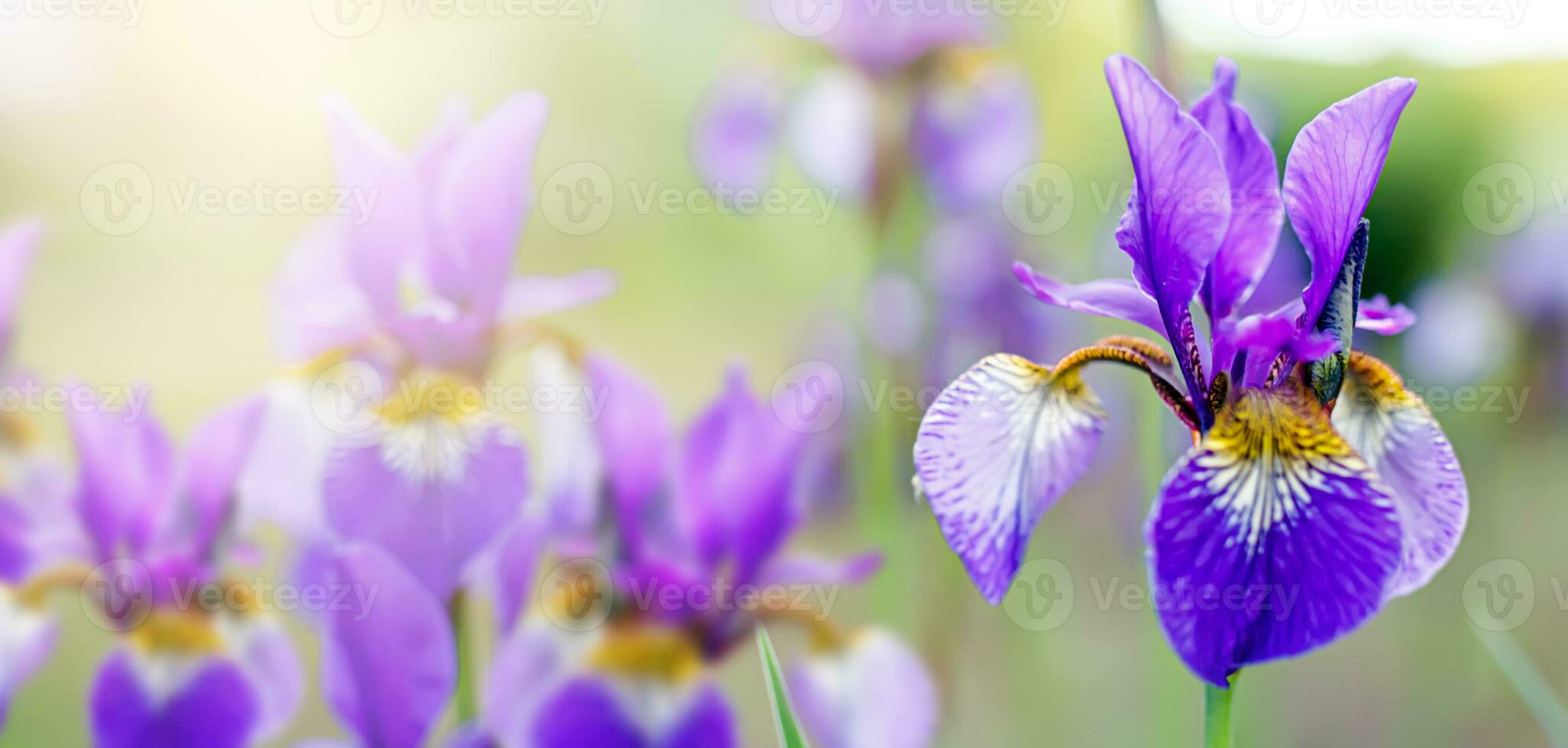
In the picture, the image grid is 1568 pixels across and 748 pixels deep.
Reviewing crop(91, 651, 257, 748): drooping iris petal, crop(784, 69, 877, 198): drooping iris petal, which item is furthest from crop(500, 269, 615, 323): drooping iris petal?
crop(784, 69, 877, 198): drooping iris petal

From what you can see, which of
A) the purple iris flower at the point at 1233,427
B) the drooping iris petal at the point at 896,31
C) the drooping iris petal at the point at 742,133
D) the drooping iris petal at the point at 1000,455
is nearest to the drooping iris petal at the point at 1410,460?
the purple iris flower at the point at 1233,427

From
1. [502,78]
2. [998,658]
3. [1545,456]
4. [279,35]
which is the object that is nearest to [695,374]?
[502,78]

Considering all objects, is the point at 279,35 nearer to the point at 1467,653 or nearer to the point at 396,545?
the point at 396,545

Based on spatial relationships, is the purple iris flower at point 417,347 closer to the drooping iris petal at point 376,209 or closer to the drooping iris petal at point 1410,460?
the drooping iris petal at point 376,209

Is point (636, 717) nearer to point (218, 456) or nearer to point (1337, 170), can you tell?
point (218, 456)

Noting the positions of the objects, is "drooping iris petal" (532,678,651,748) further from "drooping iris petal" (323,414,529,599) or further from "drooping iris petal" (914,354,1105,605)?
"drooping iris petal" (914,354,1105,605)

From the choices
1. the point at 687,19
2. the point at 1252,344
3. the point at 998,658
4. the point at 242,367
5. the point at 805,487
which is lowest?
the point at 998,658
